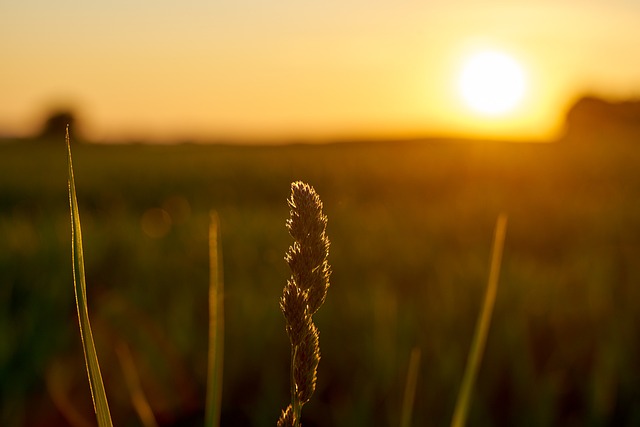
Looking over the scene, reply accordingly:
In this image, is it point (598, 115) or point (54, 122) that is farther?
point (54, 122)

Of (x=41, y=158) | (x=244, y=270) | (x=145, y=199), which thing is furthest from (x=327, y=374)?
(x=41, y=158)

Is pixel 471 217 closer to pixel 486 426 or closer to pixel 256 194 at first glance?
pixel 486 426

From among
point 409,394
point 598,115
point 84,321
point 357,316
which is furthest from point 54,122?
point 84,321

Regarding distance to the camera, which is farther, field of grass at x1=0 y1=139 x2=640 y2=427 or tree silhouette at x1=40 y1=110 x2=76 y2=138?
tree silhouette at x1=40 y1=110 x2=76 y2=138

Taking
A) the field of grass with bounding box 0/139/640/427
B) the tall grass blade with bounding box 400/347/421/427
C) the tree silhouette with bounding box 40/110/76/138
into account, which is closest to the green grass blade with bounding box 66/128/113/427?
the tall grass blade with bounding box 400/347/421/427

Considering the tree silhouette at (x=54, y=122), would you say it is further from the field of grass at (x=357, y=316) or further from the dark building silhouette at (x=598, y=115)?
the field of grass at (x=357, y=316)

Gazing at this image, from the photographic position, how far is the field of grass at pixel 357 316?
203cm

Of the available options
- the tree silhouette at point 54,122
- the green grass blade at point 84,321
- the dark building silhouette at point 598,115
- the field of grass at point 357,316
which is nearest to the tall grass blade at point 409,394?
the green grass blade at point 84,321

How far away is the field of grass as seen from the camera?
80.0 inches

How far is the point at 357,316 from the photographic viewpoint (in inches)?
97.0

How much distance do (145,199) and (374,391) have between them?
20.5 feet

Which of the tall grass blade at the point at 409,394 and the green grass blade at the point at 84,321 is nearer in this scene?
the green grass blade at the point at 84,321

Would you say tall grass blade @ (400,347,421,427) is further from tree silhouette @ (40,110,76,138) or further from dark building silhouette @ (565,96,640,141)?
tree silhouette @ (40,110,76,138)

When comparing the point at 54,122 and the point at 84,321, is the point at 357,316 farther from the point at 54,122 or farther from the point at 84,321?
the point at 54,122
